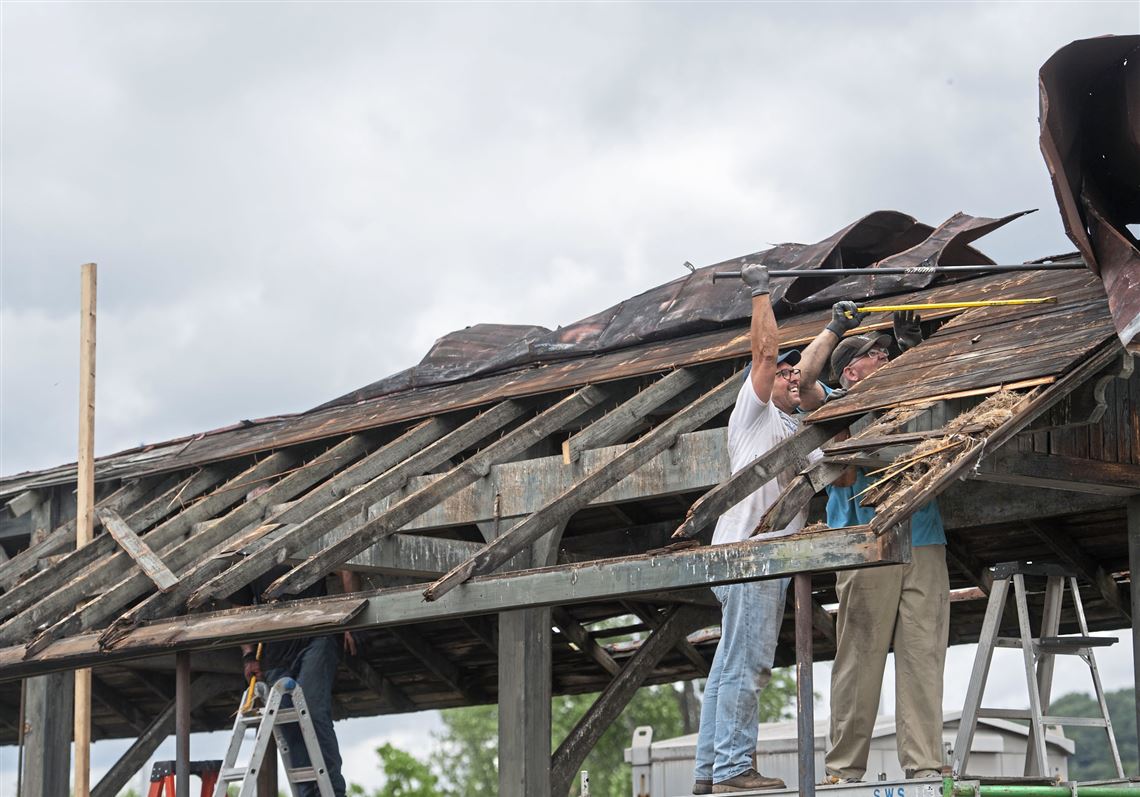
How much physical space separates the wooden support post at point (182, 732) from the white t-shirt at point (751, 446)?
3072 mm

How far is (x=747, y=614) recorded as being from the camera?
7.81m

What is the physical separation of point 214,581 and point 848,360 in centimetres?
350

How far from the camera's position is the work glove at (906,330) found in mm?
8930

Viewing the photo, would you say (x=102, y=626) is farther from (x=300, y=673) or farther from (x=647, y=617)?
(x=647, y=617)

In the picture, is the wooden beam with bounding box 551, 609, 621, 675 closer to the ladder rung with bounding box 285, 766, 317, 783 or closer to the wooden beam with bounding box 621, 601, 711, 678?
the wooden beam with bounding box 621, 601, 711, 678

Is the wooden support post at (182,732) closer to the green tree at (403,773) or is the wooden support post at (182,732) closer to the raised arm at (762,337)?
the raised arm at (762,337)

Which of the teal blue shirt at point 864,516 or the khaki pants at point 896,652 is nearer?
the khaki pants at point 896,652

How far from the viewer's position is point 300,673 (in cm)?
1098

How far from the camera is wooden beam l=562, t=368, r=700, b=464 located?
952 centimetres

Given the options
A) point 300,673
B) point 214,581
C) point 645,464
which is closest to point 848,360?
point 645,464

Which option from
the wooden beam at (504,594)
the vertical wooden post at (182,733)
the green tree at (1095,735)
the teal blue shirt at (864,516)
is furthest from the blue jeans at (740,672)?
the green tree at (1095,735)

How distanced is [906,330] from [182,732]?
4431 millimetres

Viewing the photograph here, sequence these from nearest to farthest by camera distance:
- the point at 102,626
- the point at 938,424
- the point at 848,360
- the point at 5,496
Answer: the point at 938,424, the point at 848,360, the point at 102,626, the point at 5,496

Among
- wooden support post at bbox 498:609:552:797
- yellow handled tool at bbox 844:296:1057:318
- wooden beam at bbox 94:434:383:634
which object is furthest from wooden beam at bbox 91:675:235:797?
yellow handled tool at bbox 844:296:1057:318
